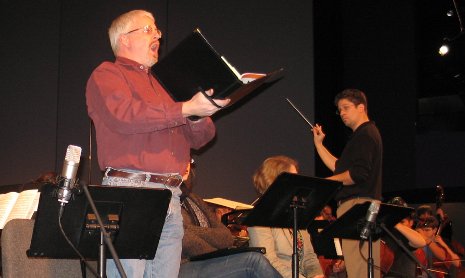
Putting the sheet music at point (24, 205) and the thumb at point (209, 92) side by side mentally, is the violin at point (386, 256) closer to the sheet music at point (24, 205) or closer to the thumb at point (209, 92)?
the sheet music at point (24, 205)

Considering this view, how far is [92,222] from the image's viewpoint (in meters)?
2.42

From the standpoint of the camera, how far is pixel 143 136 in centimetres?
266

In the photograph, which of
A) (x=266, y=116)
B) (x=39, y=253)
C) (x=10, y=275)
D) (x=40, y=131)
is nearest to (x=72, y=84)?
(x=40, y=131)

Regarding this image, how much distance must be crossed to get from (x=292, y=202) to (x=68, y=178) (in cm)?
154

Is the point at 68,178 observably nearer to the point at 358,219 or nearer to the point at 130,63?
the point at 130,63

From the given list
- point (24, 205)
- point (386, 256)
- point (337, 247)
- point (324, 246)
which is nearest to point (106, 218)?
point (24, 205)

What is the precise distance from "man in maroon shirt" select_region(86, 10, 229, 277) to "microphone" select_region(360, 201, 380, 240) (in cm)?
130

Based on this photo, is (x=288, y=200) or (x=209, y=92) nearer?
(x=209, y=92)

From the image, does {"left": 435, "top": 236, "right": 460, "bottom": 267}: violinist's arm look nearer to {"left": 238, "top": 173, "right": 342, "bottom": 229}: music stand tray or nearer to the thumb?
{"left": 238, "top": 173, "right": 342, "bottom": 229}: music stand tray

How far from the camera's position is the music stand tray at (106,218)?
7.69 ft

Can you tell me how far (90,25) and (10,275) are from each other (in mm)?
3103

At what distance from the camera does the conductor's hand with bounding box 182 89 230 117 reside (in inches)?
99.8

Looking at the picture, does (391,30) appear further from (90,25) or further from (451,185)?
(90,25)

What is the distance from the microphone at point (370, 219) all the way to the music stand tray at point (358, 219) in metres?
0.05
